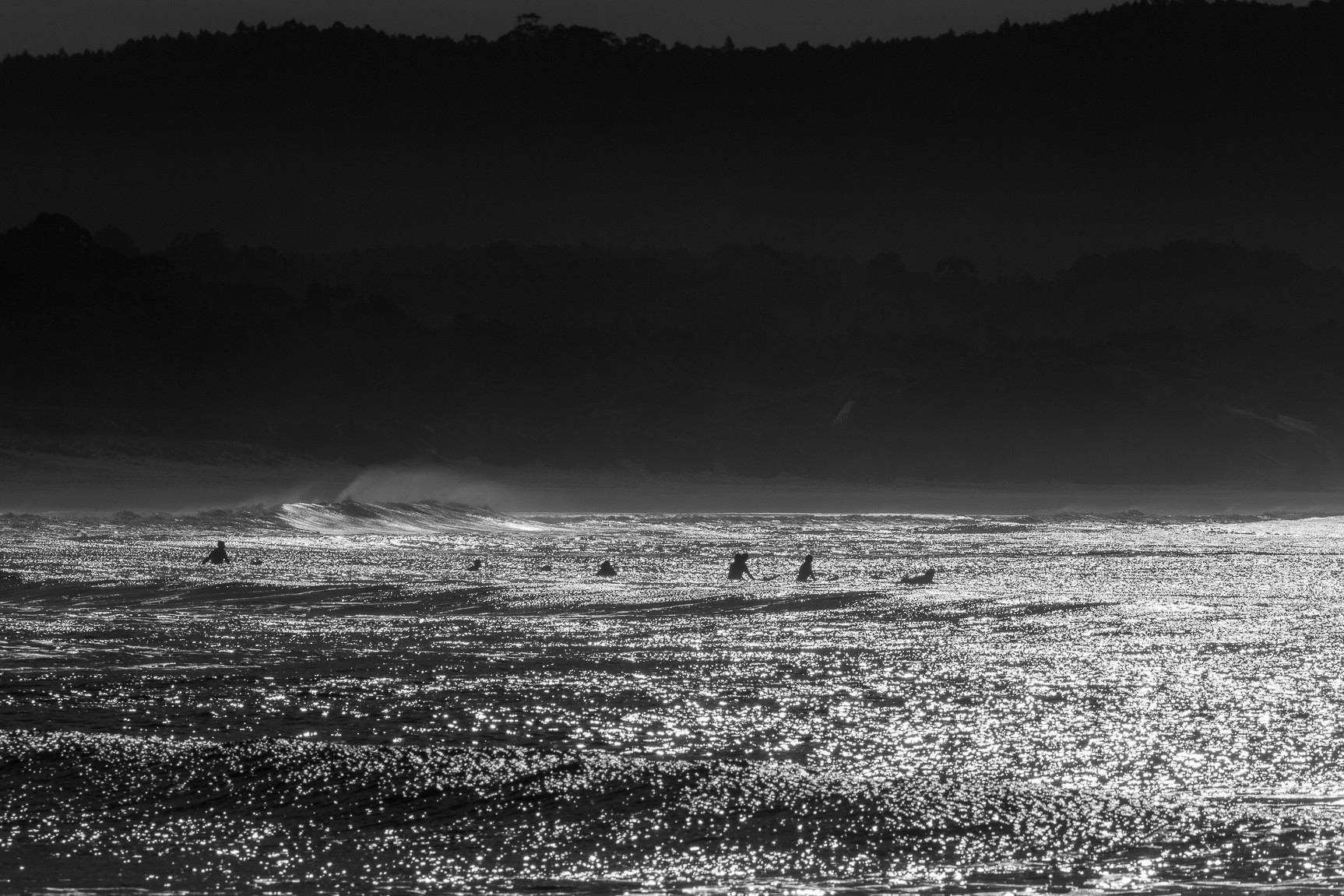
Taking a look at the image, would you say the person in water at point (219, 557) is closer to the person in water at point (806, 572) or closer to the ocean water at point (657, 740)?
the ocean water at point (657, 740)

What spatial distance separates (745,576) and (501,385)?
378 ft

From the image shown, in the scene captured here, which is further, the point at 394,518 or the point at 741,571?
the point at 394,518

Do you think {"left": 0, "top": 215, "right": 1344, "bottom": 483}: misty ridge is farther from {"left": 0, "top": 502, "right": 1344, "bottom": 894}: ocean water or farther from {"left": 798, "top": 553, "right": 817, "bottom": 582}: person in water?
{"left": 0, "top": 502, "right": 1344, "bottom": 894}: ocean water

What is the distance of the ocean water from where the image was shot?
1057 cm

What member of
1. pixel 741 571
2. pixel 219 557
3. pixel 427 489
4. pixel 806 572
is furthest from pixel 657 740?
pixel 427 489

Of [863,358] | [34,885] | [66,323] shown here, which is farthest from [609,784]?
[863,358]

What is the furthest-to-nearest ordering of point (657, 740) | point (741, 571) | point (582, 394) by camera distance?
1. point (582, 394)
2. point (741, 571)
3. point (657, 740)

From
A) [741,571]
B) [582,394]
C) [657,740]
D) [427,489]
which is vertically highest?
[582,394]

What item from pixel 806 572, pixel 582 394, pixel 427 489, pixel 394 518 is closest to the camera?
pixel 806 572

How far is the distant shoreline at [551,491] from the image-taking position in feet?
231

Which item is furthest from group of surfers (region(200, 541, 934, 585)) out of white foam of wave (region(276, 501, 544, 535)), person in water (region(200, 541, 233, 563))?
white foam of wave (region(276, 501, 544, 535))

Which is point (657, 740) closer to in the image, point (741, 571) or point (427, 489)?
point (741, 571)

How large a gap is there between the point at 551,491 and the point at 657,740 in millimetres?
77226

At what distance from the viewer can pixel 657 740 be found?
46.7 feet
